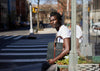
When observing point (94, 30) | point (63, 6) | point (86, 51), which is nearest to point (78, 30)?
point (86, 51)

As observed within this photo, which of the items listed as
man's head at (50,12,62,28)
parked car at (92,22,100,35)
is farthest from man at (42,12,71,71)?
parked car at (92,22,100,35)

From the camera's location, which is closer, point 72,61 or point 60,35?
point 60,35

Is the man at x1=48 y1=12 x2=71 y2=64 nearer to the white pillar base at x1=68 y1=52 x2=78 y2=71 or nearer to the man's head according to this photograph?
the man's head

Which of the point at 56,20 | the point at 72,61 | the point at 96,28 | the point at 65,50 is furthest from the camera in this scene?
the point at 96,28

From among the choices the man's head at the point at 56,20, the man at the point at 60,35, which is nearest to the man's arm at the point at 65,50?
the man at the point at 60,35

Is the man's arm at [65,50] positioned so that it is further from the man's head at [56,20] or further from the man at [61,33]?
the man's head at [56,20]

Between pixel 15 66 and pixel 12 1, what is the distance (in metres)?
53.5

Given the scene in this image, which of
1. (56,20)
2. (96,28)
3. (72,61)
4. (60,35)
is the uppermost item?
(56,20)

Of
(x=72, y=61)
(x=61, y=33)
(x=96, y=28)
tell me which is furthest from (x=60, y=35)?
(x=96, y=28)

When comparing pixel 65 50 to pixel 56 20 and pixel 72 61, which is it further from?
pixel 72 61

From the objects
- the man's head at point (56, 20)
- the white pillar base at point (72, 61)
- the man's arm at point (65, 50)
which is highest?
the man's head at point (56, 20)

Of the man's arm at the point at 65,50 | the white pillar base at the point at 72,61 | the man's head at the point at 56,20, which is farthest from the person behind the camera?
the white pillar base at the point at 72,61

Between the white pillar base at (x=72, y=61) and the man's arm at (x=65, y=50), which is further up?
the man's arm at (x=65, y=50)

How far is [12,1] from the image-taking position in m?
60.2
